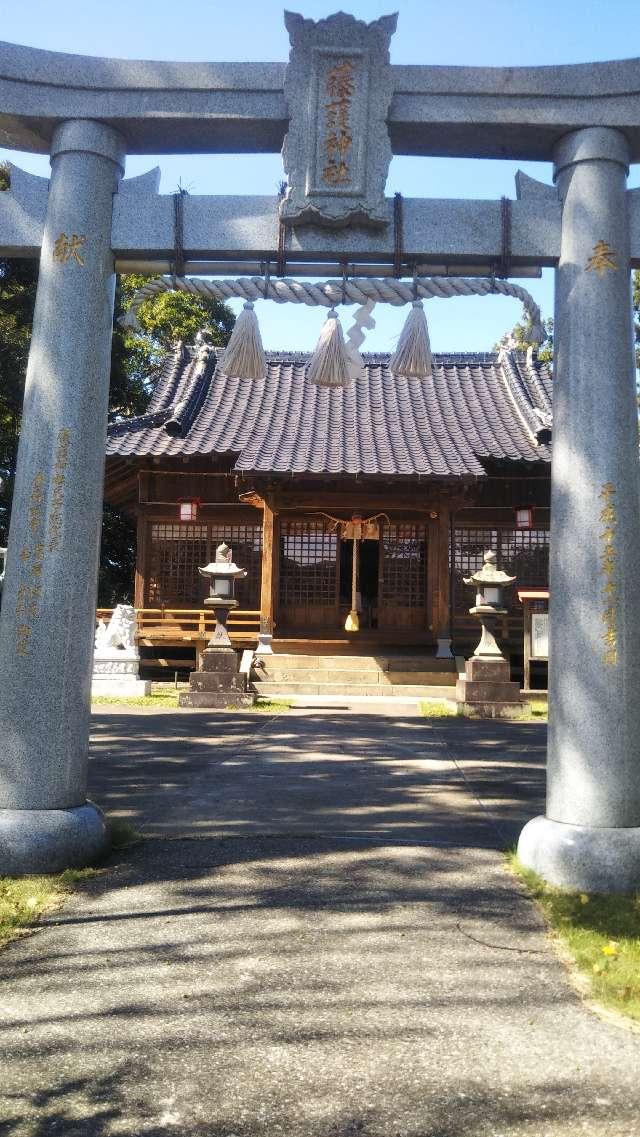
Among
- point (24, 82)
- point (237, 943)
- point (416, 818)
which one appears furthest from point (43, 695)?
point (24, 82)

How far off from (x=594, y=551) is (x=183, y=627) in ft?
46.5

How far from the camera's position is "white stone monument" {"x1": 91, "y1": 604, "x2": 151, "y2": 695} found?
45.5 ft

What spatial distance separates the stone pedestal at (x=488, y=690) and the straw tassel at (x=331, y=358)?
7.78 metres

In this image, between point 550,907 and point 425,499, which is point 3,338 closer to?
point 425,499

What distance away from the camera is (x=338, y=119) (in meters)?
4.55

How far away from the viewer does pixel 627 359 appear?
167 inches

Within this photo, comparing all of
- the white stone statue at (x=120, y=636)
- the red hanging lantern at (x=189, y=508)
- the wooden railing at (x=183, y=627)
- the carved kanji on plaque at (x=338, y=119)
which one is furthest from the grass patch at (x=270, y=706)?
the carved kanji on plaque at (x=338, y=119)

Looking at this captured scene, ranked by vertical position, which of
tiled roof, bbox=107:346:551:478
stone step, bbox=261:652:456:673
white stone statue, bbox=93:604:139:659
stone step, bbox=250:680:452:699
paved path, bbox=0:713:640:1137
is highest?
tiled roof, bbox=107:346:551:478

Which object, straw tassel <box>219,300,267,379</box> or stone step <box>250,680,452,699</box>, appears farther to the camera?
stone step <box>250,680,452,699</box>

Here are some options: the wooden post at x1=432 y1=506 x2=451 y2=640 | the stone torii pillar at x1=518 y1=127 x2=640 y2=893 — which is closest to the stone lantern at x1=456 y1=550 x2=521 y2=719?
the wooden post at x1=432 y1=506 x2=451 y2=640

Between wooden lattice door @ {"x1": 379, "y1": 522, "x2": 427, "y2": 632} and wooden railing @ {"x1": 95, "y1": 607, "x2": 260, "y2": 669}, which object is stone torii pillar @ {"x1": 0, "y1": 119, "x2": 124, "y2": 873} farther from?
wooden lattice door @ {"x1": 379, "y1": 522, "x2": 427, "y2": 632}

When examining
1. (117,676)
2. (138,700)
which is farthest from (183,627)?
(138,700)

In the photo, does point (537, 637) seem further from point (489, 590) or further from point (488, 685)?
point (488, 685)

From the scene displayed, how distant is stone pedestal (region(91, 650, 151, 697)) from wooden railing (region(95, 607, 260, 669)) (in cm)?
276
